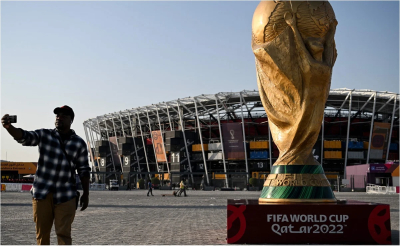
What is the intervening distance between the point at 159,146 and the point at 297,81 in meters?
60.3

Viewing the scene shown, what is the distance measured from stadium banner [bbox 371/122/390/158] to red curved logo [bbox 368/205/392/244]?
53823 millimetres

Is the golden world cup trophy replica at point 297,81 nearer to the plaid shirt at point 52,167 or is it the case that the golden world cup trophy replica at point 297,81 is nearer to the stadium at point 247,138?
the plaid shirt at point 52,167

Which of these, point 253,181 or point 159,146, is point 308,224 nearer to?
point 253,181

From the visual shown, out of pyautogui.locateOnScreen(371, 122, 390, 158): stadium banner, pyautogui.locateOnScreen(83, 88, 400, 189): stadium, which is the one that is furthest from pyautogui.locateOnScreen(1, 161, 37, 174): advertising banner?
pyautogui.locateOnScreen(371, 122, 390, 158): stadium banner

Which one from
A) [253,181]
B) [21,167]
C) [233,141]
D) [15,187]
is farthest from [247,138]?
[21,167]

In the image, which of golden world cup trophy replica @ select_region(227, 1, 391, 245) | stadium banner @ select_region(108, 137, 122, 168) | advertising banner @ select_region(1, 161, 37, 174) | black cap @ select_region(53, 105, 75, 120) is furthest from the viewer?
stadium banner @ select_region(108, 137, 122, 168)

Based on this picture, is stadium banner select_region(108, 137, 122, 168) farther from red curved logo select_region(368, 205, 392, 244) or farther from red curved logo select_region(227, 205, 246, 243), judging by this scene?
red curved logo select_region(368, 205, 392, 244)

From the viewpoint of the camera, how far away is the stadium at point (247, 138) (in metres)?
59.9

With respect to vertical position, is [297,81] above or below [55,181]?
above

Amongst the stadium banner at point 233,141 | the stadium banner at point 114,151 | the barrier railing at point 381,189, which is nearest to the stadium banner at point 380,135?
the barrier railing at point 381,189

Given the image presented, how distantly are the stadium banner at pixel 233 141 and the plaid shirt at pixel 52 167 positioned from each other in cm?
5631

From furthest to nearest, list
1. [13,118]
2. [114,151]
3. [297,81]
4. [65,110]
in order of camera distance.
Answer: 1. [114,151]
2. [297,81]
3. [65,110]
4. [13,118]

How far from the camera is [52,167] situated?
17.9 ft

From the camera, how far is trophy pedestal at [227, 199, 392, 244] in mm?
9312
